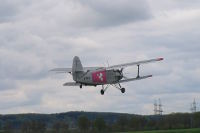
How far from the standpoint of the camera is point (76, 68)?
77062mm

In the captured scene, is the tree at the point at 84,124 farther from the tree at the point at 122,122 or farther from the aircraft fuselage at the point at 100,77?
the aircraft fuselage at the point at 100,77

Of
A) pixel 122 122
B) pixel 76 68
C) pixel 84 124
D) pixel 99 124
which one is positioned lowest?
pixel 99 124

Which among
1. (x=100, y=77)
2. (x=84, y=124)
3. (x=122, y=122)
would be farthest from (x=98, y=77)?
(x=84, y=124)

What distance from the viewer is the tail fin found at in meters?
76.4

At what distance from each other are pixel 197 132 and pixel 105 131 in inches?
2357

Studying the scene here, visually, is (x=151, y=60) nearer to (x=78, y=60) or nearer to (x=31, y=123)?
(x=78, y=60)

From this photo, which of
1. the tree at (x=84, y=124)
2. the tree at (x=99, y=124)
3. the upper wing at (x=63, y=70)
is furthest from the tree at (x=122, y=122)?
the upper wing at (x=63, y=70)

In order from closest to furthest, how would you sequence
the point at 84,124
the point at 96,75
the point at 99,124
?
the point at 96,75, the point at 99,124, the point at 84,124

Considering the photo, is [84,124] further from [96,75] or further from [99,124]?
[96,75]

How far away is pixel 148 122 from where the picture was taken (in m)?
170

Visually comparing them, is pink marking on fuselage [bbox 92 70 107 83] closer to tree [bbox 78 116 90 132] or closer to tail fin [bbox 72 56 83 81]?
tail fin [bbox 72 56 83 81]

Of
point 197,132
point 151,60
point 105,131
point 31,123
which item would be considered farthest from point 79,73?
point 31,123

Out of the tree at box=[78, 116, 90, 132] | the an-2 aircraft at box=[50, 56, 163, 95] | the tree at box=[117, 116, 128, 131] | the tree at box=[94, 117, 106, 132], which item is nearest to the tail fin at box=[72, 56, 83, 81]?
the an-2 aircraft at box=[50, 56, 163, 95]

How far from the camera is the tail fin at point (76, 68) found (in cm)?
7638
